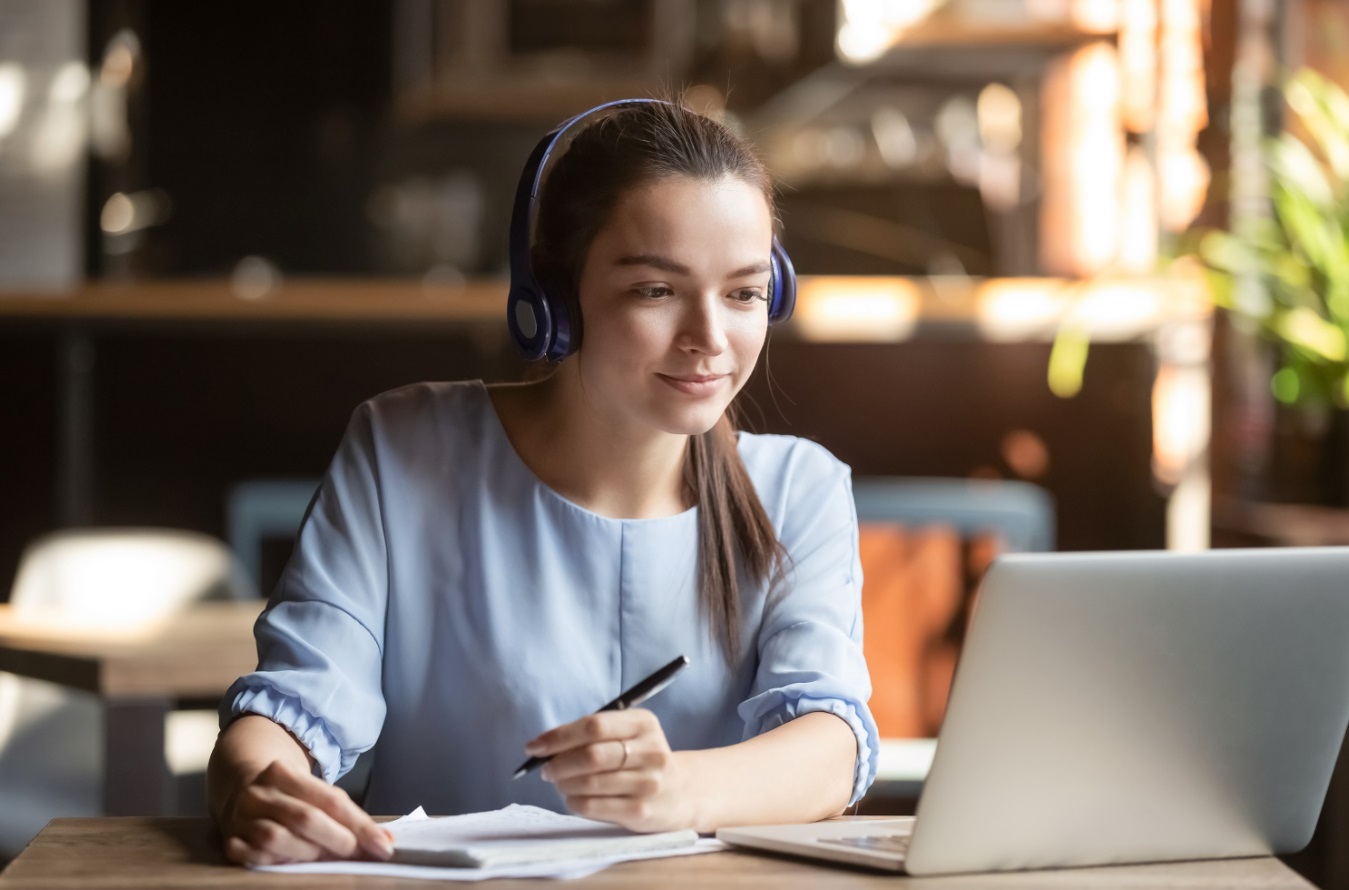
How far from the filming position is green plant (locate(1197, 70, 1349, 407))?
2.42 m

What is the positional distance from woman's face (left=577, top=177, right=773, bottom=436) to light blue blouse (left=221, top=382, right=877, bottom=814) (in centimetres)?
15

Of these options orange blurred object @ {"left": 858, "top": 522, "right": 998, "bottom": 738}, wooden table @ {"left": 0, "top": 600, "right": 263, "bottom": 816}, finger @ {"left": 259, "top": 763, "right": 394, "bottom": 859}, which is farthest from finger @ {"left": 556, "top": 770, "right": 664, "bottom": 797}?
orange blurred object @ {"left": 858, "top": 522, "right": 998, "bottom": 738}

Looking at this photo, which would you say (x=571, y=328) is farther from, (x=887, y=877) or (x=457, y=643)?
(x=887, y=877)

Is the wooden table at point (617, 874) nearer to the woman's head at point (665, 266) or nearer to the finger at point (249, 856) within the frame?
the finger at point (249, 856)

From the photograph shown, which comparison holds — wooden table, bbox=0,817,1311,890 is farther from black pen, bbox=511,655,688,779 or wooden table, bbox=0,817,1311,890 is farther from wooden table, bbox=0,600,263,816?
wooden table, bbox=0,600,263,816

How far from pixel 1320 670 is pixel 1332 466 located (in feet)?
5.96

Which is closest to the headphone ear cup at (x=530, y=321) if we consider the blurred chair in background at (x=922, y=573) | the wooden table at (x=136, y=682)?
the wooden table at (x=136, y=682)

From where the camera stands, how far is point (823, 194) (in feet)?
12.5

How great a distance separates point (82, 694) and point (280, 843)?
137 centimetres

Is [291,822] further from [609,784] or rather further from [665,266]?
[665,266]

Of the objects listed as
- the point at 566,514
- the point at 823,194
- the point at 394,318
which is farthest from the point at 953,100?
the point at 566,514

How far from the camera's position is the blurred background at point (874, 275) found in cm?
260

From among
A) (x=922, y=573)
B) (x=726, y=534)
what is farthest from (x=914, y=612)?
(x=726, y=534)

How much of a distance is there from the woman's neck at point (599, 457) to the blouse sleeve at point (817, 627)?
111 mm
